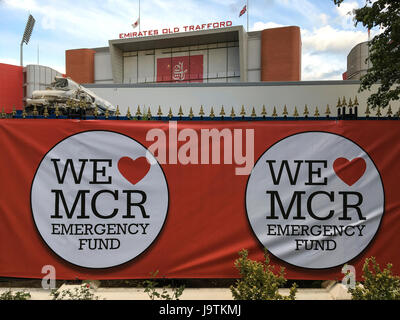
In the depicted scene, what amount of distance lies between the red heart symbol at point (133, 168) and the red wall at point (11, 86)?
113ft

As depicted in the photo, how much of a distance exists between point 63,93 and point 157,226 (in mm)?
10380

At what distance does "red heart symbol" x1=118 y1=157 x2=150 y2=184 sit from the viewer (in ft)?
10.8

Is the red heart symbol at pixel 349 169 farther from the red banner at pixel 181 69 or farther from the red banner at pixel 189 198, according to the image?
the red banner at pixel 181 69

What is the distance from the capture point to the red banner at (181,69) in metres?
32.3

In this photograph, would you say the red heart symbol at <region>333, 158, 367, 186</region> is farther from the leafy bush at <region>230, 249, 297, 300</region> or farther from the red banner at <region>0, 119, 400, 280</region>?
the leafy bush at <region>230, 249, 297, 300</region>

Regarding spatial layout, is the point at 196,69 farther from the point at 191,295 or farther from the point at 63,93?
the point at 191,295

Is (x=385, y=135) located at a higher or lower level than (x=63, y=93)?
lower

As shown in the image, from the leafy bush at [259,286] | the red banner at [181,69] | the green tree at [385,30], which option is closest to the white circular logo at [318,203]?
the leafy bush at [259,286]

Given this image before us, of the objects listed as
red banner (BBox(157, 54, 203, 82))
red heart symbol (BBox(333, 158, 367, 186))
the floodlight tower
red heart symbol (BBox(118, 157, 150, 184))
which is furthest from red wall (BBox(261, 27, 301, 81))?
the floodlight tower

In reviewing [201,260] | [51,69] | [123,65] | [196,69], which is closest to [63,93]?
[201,260]

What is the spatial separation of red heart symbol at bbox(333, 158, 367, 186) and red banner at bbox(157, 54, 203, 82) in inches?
1202

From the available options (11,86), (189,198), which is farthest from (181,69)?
(189,198)

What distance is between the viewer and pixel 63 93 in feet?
37.3
